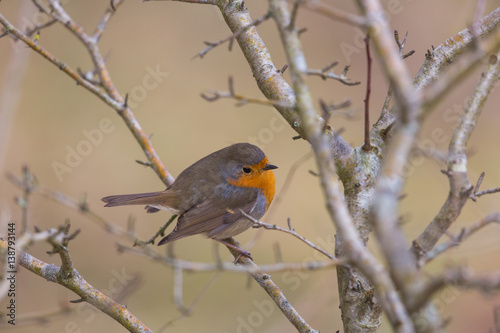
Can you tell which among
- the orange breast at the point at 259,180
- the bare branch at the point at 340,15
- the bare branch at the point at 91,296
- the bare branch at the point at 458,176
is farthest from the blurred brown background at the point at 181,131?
the bare branch at the point at 340,15

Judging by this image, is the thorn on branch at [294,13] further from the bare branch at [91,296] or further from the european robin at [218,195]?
the european robin at [218,195]

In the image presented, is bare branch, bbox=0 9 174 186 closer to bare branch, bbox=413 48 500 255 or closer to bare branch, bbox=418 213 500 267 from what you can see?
bare branch, bbox=413 48 500 255

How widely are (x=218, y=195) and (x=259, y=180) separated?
40 centimetres

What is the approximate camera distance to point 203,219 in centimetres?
434

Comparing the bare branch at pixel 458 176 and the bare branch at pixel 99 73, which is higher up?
the bare branch at pixel 99 73

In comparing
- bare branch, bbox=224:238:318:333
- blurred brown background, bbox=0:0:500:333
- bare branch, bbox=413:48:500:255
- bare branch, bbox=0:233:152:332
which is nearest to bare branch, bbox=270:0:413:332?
bare branch, bbox=413:48:500:255

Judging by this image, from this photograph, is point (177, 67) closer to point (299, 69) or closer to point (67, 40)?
point (67, 40)

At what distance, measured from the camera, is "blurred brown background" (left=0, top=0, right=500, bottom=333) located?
21.6 feet

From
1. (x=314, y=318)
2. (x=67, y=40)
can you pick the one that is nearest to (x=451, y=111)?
(x=314, y=318)

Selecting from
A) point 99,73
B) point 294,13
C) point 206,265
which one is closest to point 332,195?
point 206,265

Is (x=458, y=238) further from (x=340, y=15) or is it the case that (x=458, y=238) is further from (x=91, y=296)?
(x=91, y=296)

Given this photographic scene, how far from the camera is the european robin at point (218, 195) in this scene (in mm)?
4234

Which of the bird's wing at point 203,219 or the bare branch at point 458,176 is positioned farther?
the bird's wing at point 203,219

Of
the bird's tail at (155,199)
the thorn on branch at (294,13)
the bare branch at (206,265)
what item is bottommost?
the bare branch at (206,265)
